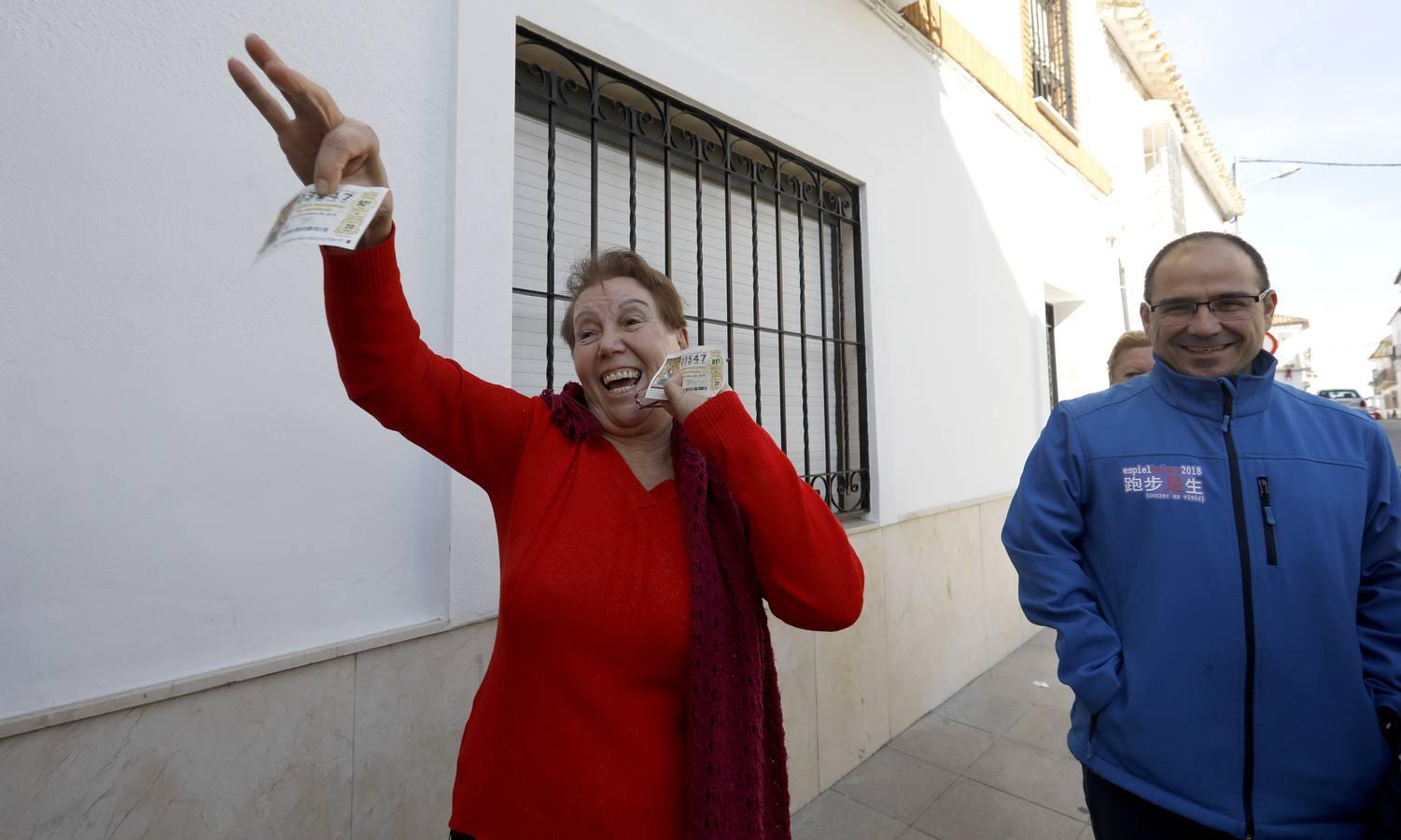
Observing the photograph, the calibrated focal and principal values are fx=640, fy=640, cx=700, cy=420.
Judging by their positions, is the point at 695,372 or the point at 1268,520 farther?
the point at 1268,520

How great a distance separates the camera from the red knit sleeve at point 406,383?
1.04 meters

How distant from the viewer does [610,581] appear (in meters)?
1.17

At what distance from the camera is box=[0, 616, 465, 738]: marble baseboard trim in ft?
4.00

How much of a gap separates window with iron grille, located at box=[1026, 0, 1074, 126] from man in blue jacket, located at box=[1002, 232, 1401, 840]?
5387mm

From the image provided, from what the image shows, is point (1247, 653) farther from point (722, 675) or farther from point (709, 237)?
point (709, 237)

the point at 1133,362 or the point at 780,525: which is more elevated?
the point at 1133,362

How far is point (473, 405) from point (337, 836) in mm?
1195

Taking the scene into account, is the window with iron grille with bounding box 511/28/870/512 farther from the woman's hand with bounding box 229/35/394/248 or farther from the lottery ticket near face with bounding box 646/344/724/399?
the woman's hand with bounding box 229/35/394/248

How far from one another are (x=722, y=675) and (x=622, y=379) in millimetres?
623

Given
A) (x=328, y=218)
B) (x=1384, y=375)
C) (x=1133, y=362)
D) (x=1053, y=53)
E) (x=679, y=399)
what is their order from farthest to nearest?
1. (x=1384, y=375)
2. (x=1053, y=53)
3. (x=1133, y=362)
4. (x=679, y=399)
5. (x=328, y=218)

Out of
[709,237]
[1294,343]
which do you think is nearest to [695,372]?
[709,237]

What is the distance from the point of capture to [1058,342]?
6.50 m

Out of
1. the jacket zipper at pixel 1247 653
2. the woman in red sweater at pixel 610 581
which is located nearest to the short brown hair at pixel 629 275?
the woman in red sweater at pixel 610 581

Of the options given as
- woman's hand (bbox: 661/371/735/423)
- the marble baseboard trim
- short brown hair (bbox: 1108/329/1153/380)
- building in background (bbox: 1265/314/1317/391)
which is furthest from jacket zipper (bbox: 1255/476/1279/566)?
building in background (bbox: 1265/314/1317/391)
